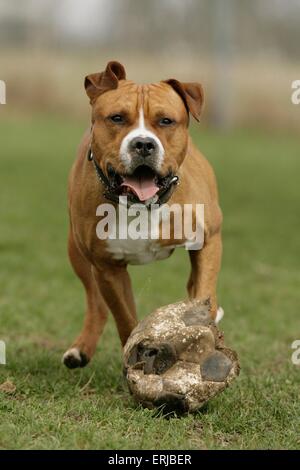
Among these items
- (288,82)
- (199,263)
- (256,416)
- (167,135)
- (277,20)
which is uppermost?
(277,20)

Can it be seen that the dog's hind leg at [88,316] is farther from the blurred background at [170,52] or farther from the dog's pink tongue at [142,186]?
the blurred background at [170,52]

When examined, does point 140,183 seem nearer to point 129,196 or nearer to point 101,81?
point 129,196

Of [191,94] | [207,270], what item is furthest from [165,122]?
[207,270]

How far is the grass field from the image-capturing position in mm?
4262

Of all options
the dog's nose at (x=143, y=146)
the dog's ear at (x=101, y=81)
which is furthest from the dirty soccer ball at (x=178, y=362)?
the dog's ear at (x=101, y=81)

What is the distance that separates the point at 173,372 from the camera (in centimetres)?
454

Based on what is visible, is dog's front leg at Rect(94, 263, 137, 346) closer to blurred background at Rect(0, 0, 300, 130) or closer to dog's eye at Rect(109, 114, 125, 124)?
dog's eye at Rect(109, 114, 125, 124)

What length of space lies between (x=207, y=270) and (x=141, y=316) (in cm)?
265

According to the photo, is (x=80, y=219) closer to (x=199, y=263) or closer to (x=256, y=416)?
(x=199, y=263)

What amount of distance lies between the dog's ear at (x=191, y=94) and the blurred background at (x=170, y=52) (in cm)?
1946

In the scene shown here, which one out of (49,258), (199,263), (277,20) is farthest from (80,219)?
(277,20)

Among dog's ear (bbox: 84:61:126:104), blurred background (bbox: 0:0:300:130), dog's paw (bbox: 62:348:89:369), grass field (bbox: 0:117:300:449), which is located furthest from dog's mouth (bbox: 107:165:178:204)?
blurred background (bbox: 0:0:300:130)

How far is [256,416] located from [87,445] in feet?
3.41

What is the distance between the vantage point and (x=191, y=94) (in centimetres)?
497
